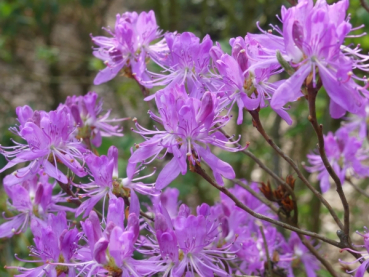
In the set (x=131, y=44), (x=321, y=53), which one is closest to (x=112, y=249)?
(x=321, y=53)

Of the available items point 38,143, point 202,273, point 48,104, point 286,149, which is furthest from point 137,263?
point 48,104

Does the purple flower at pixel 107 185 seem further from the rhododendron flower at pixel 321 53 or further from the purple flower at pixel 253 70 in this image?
the rhododendron flower at pixel 321 53

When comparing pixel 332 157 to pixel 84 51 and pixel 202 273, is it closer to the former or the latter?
pixel 202 273

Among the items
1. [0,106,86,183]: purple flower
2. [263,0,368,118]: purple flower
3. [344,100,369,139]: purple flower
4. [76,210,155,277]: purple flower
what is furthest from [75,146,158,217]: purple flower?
[344,100,369,139]: purple flower

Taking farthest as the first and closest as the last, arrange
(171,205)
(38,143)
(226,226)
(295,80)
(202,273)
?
(171,205), (226,226), (38,143), (202,273), (295,80)

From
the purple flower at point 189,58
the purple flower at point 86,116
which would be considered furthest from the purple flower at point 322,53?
the purple flower at point 86,116
